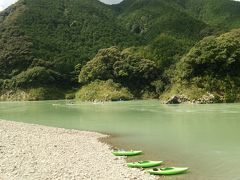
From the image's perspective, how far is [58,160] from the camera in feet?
71.9

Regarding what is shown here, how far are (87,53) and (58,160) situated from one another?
139645mm

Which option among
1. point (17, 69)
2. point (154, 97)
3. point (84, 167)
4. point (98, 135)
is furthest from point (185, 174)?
point (17, 69)

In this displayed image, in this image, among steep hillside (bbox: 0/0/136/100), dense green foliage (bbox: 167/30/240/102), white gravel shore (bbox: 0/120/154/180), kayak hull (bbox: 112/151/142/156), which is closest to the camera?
white gravel shore (bbox: 0/120/154/180)

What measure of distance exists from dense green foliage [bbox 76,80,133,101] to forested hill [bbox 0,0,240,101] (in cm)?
27

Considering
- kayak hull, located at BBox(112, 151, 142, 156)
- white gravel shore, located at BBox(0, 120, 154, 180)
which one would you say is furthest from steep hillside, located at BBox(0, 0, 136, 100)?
kayak hull, located at BBox(112, 151, 142, 156)

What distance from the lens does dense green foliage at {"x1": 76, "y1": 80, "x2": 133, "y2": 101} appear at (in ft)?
361

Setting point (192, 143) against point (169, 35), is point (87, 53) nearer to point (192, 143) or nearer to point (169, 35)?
point (169, 35)

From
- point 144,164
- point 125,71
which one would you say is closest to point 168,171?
point 144,164

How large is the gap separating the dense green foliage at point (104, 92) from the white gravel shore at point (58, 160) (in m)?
80.1

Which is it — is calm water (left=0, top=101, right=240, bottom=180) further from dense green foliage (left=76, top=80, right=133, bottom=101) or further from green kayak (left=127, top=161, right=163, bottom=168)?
dense green foliage (left=76, top=80, right=133, bottom=101)

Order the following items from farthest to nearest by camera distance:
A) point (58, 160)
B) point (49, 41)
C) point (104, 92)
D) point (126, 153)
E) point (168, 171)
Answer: point (49, 41) → point (104, 92) → point (126, 153) → point (58, 160) → point (168, 171)

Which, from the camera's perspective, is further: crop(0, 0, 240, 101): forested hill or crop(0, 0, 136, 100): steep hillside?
crop(0, 0, 136, 100): steep hillside

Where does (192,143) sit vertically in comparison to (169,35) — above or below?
below

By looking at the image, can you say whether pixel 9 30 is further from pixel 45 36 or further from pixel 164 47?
pixel 164 47
